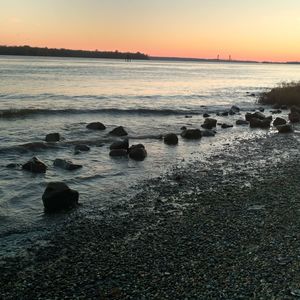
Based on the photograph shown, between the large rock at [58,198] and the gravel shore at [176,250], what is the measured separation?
0.69m

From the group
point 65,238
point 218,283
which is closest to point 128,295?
point 218,283

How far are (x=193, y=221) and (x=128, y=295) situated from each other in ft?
12.5

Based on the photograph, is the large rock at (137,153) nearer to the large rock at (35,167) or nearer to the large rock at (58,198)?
the large rock at (35,167)

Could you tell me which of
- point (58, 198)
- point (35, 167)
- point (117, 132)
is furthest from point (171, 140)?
point (58, 198)

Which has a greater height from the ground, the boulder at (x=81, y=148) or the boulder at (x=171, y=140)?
the boulder at (x=171, y=140)

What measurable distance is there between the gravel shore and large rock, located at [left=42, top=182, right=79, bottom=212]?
69 cm

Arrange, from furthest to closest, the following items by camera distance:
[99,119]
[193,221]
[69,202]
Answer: [99,119], [69,202], [193,221]

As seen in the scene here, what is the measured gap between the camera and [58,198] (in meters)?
11.3

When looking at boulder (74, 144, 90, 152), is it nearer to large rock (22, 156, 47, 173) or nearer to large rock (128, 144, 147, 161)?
large rock (128, 144, 147, 161)

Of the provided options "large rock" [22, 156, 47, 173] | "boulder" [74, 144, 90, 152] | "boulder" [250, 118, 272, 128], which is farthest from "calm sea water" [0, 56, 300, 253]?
"boulder" [250, 118, 272, 128]

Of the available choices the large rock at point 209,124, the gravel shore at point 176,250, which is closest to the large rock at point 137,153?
the gravel shore at point 176,250

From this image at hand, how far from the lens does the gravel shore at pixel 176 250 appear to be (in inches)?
283

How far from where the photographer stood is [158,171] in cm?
1597

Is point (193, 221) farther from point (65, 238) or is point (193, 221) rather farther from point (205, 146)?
point (205, 146)
